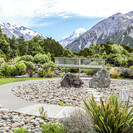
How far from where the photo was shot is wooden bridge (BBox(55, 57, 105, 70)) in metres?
15.3

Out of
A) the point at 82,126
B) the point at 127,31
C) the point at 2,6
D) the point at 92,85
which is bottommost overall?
the point at 92,85

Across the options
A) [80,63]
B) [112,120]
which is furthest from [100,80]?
[80,63]

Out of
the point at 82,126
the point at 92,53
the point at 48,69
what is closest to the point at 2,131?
the point at 82,126

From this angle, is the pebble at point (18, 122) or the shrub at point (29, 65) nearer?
the pebble at point (18, 122)

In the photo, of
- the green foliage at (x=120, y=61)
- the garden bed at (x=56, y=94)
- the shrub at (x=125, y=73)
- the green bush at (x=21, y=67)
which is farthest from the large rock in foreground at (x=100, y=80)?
the green foliage at (x=120, y=61)

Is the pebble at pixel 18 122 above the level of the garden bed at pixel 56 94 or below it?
above

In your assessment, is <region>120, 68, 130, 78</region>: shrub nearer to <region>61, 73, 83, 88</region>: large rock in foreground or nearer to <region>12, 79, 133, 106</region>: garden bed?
<region>12, 79, 133, 106</region>: garden bed

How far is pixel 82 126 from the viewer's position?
233 centimetres

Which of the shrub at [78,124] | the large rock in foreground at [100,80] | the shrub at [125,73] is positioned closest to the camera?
the shrub at [78,124]

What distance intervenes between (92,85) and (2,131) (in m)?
6.48

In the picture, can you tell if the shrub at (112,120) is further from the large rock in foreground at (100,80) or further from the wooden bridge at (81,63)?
the wooden bridge at (81,63)

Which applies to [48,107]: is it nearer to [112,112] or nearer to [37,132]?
[37,132]

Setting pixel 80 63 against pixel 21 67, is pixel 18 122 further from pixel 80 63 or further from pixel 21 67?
pixel 80 63

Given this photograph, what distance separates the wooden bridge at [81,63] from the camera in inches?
604
